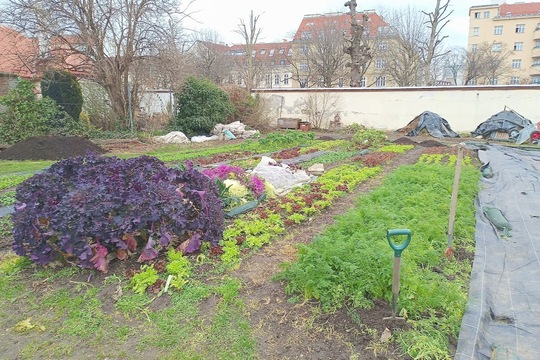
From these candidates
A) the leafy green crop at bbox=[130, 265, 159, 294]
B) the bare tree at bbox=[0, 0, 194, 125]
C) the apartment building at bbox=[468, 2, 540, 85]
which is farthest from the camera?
the apartment building at bbox=[468, 2, 540, 85]

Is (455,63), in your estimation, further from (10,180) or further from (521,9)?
(10,180)

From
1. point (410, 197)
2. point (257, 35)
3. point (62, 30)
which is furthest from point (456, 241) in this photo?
point (257, 35)

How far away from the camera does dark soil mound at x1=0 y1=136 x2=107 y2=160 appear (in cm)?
989

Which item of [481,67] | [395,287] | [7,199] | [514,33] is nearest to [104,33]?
[7,199]

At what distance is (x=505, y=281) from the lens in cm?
300

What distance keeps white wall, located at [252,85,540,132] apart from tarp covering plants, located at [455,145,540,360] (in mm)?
12305

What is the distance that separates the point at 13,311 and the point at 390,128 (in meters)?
18.3

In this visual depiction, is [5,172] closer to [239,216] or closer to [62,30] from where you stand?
[239,216]

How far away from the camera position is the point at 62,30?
43.4 ft

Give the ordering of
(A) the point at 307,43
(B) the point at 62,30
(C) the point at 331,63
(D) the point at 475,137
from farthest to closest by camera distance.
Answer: (A) the point at 307,43, (C) the point at 331,63, (D) the point at 475,137, (B) the point at 62,30

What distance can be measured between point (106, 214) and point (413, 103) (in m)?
17.7

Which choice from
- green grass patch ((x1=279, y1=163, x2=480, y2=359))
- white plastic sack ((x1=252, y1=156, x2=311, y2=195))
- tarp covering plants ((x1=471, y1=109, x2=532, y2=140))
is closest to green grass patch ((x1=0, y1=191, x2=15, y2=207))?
white plastic sack ((x1=252, y1=156, x2=311, y2=195))

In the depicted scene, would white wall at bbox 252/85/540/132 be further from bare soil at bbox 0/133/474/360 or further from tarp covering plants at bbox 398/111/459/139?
bare soil at bbox 0/133/474/360

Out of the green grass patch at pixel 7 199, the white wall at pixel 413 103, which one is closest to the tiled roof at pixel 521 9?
the white wall at pixel 413 103
